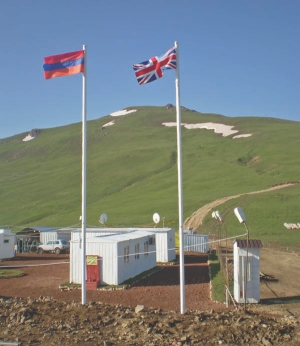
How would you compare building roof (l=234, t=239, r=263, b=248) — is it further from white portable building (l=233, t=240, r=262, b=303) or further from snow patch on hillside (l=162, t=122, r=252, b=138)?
snow patch on hillside (l=162, t=122, r=252, b=138)

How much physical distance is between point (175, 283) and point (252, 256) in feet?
22.0


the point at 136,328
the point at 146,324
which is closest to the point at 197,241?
the point at 146,324

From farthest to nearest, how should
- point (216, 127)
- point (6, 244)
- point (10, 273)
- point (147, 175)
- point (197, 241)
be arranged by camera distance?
point (216, 127) < point (147, 175) < point (197, 241) < point (6, 244) < point (10, 273)

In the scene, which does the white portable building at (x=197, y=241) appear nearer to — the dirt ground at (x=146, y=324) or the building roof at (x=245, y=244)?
the dirt ground at (x=146, y=324)

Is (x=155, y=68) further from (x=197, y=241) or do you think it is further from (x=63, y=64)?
(x=197, y=241)

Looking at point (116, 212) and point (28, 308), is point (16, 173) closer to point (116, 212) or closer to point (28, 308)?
point (116, 212)

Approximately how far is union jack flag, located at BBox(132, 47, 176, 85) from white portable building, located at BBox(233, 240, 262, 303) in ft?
31.7

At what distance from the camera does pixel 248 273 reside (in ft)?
75.5

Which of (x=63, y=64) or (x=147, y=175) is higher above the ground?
(x=147, y=175)

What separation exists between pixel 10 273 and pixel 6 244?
1089cm

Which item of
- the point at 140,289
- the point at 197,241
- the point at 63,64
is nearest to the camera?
the point at 63,64

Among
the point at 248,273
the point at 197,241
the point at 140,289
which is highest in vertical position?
the point at 197,241

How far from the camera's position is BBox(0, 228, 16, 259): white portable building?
142 ft

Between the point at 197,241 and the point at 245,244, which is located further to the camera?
the point at 197,241
